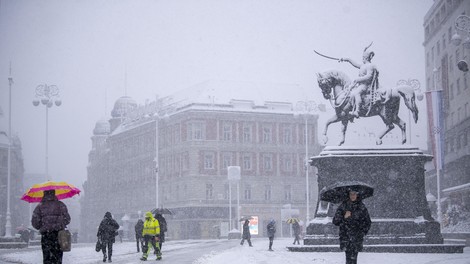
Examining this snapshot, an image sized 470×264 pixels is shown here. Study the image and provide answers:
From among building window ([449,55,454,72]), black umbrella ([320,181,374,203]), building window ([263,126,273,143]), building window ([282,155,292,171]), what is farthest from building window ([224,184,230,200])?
black umbrella ([320,181,374,203])

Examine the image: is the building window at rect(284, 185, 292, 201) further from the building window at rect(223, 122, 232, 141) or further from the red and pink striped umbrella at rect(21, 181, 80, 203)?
the red and pink striped umbrella at rect(21, 181, 80, 203)

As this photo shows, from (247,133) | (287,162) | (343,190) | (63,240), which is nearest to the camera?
(63,240)

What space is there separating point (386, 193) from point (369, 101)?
3.46 meters

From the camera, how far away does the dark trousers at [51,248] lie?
612 inches

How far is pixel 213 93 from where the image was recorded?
86.8 m

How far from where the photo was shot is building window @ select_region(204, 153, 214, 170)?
267 feet

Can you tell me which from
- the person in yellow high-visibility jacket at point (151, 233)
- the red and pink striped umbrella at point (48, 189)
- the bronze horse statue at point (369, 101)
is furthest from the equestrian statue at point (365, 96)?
the red and pink striped umbrella at point (48, 189)

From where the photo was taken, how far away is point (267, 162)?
84875 millimetres

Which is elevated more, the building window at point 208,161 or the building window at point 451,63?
the building window at point 451,63

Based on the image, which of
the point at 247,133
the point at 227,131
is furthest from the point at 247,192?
the point at 227,131

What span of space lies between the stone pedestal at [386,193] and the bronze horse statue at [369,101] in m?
1.45

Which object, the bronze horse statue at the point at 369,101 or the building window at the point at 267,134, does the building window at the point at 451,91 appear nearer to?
the building window at the point at 267,134

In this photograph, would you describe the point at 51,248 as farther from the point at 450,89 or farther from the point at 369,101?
the point at 450,89

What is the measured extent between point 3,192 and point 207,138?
3484 centimetres
